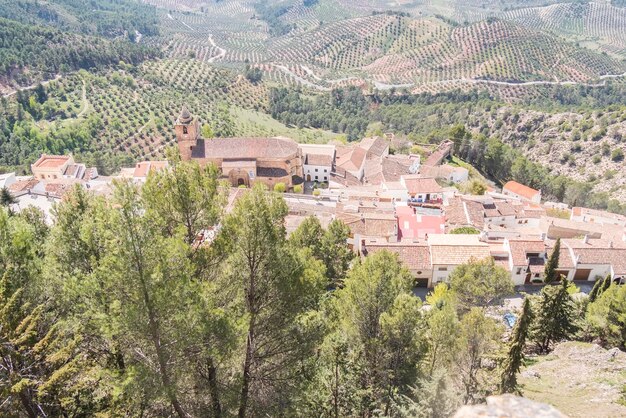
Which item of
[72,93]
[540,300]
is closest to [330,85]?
[72,93]

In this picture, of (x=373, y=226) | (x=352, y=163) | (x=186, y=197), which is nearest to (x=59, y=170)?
(x=352, y=163)

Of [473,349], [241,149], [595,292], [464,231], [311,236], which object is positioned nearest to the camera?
[473,349]

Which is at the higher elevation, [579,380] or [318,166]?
[579,380]

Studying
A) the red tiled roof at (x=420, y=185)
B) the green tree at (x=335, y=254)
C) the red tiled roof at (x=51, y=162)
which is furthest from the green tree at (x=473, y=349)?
the red tiled roof at (x=51, y=162)

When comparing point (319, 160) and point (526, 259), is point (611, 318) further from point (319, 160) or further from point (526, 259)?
point (319, 160)

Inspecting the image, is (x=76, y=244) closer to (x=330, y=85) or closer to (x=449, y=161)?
(x=449, y=161)

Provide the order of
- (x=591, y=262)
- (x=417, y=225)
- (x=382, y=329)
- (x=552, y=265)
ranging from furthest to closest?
(x=417, y=225) → (x=591, y=262) → (x=552, y=265) → (x=382, y=329)
